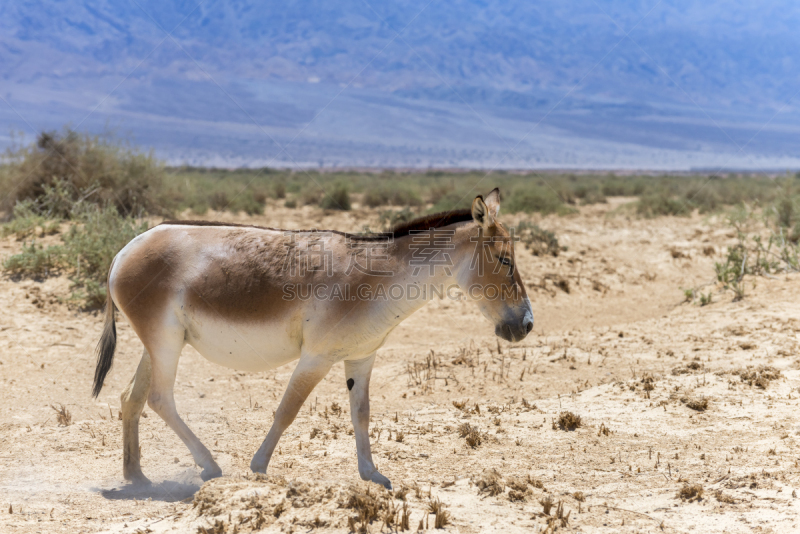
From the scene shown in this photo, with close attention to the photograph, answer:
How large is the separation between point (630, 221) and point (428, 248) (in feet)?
63.7

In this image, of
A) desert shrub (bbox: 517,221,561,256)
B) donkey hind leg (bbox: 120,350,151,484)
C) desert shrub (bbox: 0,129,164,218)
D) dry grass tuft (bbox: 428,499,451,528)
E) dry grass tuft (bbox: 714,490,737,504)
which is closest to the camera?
dry grass tuft (bbox: 428,499,451,528)

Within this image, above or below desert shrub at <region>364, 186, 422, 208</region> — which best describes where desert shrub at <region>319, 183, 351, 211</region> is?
below

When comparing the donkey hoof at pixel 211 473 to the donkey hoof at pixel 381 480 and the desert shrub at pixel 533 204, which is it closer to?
the donkey hoof at pixel 381 480

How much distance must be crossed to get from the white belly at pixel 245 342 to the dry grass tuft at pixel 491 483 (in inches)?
66.6

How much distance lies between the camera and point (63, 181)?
13766 mm

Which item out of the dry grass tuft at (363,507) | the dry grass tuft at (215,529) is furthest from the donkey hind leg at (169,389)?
the dry grass tuft at (363,507)

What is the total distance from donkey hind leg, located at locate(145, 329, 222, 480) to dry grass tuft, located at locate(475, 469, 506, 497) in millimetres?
2032

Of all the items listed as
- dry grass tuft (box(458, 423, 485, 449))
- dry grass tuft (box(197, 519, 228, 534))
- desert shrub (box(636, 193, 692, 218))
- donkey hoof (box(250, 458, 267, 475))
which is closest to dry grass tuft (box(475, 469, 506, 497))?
dry grass tuft (box(458, 423, 485, 449))

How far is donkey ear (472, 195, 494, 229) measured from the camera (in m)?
4.50

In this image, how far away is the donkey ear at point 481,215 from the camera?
14.8ft

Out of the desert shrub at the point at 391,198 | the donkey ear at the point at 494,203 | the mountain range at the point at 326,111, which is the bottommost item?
the donkey ear at the point at 494,203

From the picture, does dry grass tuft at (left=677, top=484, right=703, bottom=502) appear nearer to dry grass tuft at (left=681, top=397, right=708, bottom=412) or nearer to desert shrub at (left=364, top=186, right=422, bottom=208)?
dry grass tuft at (left=681, top=397, right=708, bottom=412)

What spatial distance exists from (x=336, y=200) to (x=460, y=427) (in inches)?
787

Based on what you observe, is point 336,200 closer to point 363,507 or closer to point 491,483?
point 491,483
